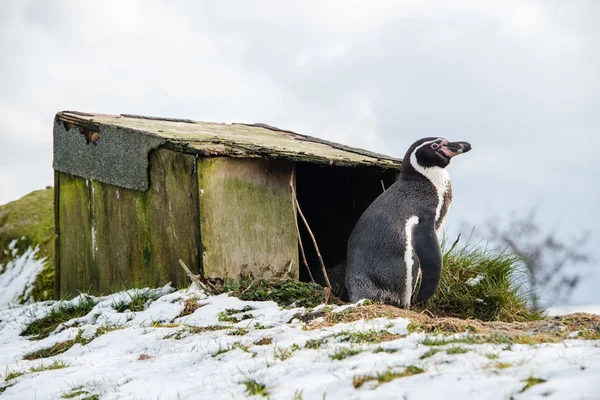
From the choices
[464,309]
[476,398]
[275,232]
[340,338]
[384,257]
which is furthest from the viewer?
[464,309]

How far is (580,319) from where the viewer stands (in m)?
5.83

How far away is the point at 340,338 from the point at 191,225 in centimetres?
280

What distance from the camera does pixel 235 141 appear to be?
7.98 m

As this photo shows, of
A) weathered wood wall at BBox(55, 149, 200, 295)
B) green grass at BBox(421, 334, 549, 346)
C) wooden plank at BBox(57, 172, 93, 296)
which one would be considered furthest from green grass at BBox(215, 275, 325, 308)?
wooden plank at BBox(57, 172, 93, 296)

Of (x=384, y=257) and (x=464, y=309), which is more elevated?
(x=384, y=257)

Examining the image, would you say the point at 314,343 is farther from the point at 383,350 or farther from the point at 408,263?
the point at 408,263

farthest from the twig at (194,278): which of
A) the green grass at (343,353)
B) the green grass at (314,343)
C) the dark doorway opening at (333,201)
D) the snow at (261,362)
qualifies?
the green grass at (343,353)

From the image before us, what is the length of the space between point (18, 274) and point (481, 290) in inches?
275

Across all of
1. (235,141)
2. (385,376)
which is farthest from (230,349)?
(235,141)

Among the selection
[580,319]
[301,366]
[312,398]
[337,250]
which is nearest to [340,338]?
[301,366]

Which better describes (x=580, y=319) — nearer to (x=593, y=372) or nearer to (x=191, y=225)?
(x=593, y=372)

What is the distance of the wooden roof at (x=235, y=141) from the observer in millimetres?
7469

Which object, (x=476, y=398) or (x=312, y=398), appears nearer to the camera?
(x=476, y=398)

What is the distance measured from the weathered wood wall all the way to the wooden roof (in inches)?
8.9
